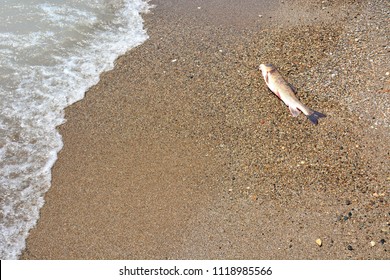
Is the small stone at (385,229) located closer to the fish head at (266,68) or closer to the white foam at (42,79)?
the fish head at (266,68)

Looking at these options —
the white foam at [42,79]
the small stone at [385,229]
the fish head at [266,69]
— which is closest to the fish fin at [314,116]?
the fish head at [266,69]

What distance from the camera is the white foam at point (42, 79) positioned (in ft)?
21.2

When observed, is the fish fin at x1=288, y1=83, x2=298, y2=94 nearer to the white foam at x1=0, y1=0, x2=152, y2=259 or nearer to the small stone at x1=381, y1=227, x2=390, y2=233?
the small stone at x1=381, y1=227, x2=390, y2=233

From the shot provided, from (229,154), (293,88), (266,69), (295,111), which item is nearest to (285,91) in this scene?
(293,88)

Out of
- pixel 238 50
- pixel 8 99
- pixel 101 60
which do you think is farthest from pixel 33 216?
pixel 238 50

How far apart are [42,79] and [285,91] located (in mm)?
4579

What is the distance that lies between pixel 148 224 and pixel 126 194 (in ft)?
2.06

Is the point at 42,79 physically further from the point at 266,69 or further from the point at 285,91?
the point at 285,91

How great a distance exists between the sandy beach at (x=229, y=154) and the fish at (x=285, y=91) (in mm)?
141

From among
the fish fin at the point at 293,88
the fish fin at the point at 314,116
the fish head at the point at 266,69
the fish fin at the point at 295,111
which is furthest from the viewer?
the fish head at the point at 266,69

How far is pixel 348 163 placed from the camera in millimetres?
6430

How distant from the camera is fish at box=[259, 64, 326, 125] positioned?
23.2ft

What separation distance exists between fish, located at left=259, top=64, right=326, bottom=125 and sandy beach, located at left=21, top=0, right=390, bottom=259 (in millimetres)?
141

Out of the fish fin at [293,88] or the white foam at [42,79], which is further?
the fish fin at [293,88]
